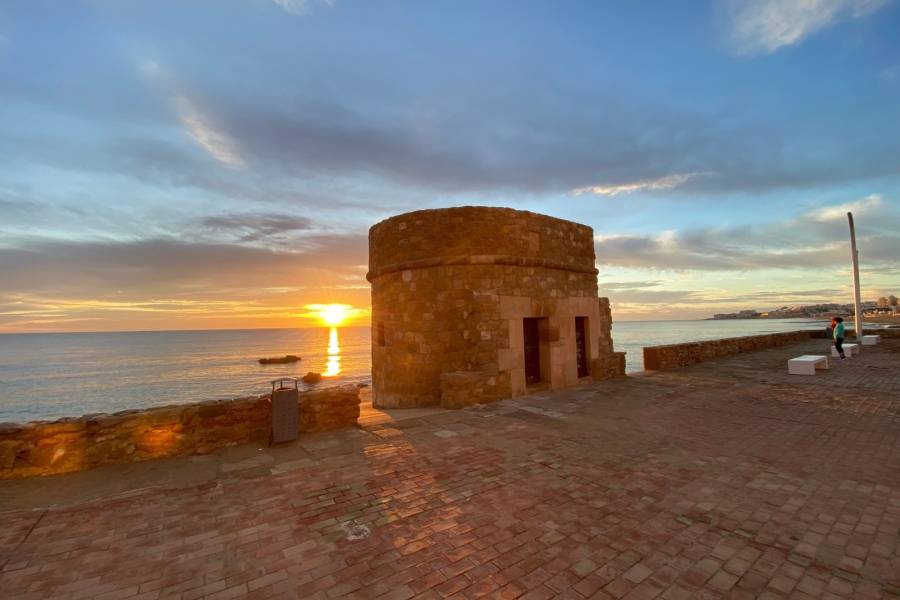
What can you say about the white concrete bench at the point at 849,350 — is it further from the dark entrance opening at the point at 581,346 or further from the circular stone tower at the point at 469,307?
the circular stone tower at the point at 469,307

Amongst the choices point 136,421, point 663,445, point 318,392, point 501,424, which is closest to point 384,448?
point 318,392

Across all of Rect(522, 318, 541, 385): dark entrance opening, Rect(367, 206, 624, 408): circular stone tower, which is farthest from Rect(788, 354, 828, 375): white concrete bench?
Rect(522, 318, 541, 385): dark entrance opening

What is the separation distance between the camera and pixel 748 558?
10.5ft

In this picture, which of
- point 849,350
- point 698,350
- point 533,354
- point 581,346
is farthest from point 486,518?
point 849,350

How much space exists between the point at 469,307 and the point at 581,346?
4622mm

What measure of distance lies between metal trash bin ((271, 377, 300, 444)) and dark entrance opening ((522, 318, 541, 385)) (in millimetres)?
6610

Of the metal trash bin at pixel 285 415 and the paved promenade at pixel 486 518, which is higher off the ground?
the metal trash bin at pixel 285 415

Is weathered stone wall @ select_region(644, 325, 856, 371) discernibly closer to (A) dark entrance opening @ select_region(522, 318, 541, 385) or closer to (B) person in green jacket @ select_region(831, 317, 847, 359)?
(B) person in green jacket @ select_region(831, 317, 847, 359)

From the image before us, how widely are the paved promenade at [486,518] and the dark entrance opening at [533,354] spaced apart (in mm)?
4207

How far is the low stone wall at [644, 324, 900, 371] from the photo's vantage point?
1415 cm

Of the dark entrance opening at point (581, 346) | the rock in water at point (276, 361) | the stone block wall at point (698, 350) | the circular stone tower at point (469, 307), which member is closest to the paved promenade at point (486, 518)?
the circular stone tower at point (469, 307)

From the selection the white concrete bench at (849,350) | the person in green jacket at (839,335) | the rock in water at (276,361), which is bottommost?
the rock in water at (276,361)

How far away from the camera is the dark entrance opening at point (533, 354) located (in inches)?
436

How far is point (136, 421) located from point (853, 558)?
799cm
